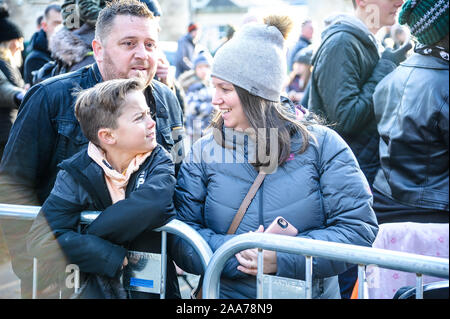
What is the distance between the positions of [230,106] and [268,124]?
22cm

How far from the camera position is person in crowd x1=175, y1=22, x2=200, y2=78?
9.91m

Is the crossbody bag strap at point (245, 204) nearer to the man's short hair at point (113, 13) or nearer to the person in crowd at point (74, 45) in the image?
the man's short hair at point (113, 13)

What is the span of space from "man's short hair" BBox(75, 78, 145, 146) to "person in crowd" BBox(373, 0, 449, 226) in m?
1.51

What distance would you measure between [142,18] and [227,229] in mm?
1370

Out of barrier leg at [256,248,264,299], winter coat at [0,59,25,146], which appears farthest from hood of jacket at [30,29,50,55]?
barrier leg at [256,248,264,299]

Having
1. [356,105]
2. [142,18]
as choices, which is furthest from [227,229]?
[356,105]

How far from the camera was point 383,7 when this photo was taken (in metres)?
3.78

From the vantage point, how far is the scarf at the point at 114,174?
2350 mm

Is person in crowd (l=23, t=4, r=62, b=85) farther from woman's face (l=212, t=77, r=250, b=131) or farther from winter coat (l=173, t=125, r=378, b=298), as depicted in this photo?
winter coat (l=173, t=125, r=378, b=298)

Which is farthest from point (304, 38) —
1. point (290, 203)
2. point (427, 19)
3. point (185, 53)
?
point (290, 203)

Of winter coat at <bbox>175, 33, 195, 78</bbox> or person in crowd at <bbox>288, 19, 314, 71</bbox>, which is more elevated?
person in crowd at <bbox>288, 19, 314, 71</bbox>

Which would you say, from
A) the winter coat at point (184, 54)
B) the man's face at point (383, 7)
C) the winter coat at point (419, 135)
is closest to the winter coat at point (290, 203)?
the winter coat at point (419, 135)

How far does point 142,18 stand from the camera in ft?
9.88
